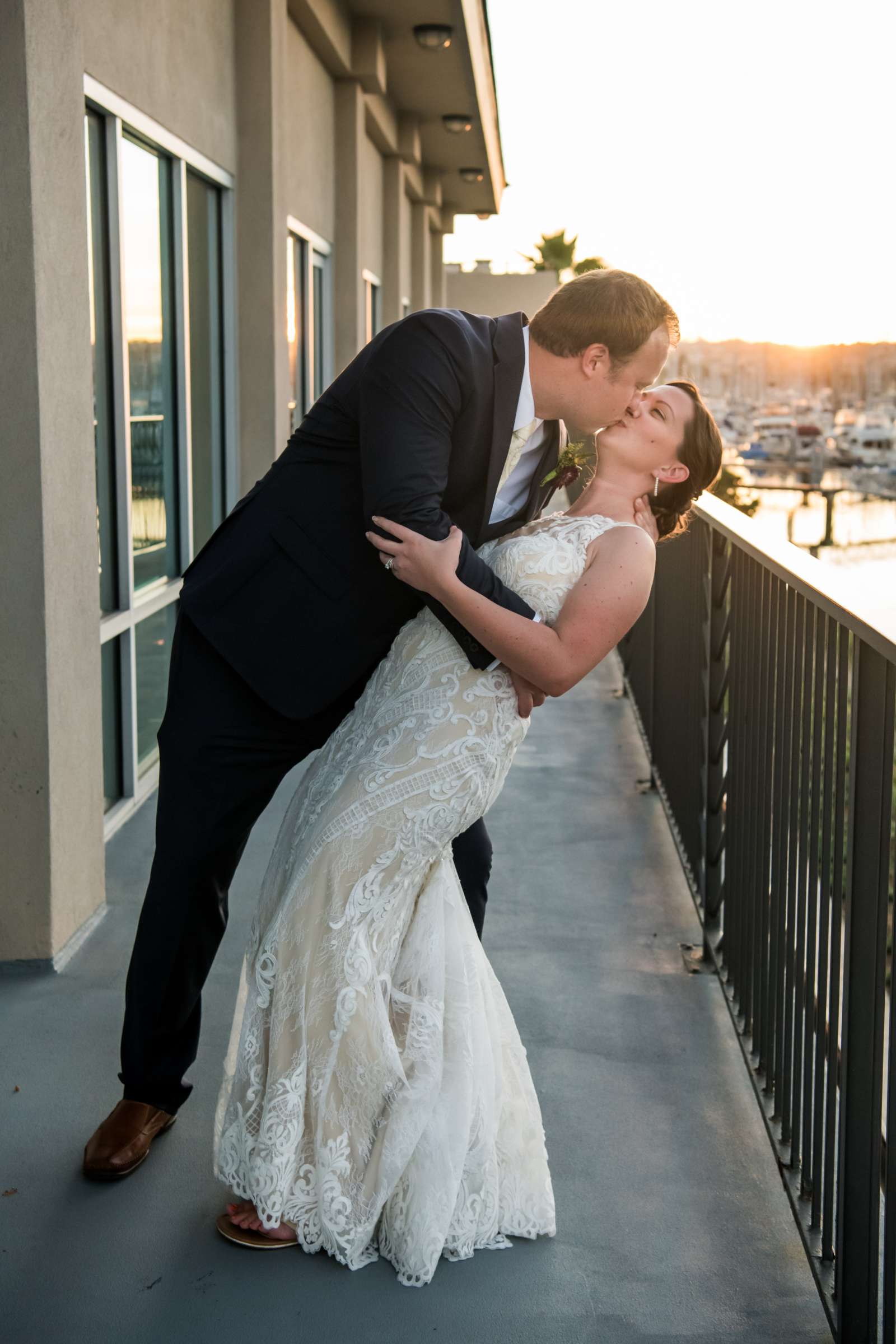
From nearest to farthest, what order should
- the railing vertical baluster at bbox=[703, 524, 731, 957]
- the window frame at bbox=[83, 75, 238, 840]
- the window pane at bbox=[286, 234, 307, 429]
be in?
the railing vertical baluster at bbox=[703, 524, 731, 957]
the window frame at bbox=[83, 75, 238, 840]
the window pane at bbox=[286, 234, 307, 429]

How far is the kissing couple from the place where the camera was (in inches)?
94.7

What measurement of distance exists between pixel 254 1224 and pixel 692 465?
1.68m

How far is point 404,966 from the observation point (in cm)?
250

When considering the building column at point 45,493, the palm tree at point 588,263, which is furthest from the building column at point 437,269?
the palm tree at point 588,263

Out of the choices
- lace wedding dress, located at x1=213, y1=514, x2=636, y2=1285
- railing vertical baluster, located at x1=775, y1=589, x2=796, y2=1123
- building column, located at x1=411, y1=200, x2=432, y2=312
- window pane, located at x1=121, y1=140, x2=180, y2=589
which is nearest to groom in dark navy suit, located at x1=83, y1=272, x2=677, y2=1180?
lace wedding dress, located at x1=213, y1=514, x2=636, y2=1285

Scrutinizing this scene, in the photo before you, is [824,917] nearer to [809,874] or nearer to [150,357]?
[809,874]

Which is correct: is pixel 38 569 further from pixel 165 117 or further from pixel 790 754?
pixel 165 117

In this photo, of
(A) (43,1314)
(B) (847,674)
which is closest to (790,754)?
(B) (847,674)

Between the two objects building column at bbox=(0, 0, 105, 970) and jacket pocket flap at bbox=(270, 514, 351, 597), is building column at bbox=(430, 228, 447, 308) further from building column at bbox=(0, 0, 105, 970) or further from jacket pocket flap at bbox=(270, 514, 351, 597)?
jacket pocket flap at bbox=(270, 514, 351, 597)

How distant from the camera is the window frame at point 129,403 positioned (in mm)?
4789

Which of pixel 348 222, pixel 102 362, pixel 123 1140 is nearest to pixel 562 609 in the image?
pixel 123 1140

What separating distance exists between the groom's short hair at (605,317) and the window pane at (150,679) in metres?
3.26

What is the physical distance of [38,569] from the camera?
3531mm

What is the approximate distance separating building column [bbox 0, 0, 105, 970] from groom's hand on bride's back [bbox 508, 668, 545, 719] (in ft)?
5.25
